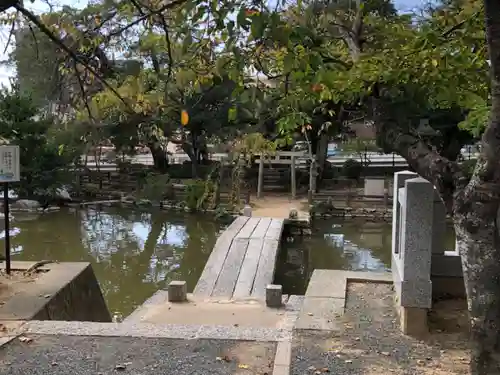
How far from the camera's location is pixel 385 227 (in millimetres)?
14398

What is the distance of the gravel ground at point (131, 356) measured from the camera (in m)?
3.36

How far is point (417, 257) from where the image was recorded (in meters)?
3.89

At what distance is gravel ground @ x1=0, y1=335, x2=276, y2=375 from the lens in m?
3.36

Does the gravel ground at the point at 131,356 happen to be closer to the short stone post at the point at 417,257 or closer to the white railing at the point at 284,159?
A: the short stone post at the point at 417,257

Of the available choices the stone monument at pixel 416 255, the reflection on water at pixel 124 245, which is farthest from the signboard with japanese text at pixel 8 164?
the stone monument at pixel 416 255

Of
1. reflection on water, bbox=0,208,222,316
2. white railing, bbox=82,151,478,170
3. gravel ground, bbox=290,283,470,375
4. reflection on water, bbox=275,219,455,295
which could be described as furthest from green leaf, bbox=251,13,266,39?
white railing, bbox=82,151,478,170

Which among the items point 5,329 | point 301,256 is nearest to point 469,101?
point 5,329

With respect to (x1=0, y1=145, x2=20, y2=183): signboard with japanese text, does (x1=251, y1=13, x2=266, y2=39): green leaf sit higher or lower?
higher

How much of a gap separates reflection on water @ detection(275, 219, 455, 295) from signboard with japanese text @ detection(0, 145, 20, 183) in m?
5.26

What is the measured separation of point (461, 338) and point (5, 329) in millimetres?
3336

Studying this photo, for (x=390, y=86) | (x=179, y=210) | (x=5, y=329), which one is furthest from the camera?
(x=179, y=210)

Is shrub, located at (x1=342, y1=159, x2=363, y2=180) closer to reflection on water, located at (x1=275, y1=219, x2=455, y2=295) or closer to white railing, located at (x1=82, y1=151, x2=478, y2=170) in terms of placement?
white railing, located at (x1=82, y1=151, x2=478, y2=170)

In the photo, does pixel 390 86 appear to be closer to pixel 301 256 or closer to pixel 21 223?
pixel 301 256

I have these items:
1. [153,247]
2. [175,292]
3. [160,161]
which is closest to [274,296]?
[175,292]
